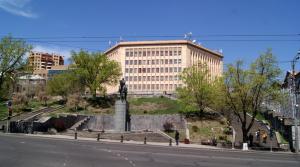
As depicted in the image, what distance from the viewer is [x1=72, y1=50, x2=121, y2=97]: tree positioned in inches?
3009

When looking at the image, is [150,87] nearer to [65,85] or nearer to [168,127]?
[65,85]

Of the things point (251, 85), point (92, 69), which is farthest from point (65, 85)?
point (251, 85)

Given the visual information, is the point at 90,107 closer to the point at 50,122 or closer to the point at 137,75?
the point at 50,122

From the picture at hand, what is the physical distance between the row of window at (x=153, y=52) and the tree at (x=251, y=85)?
93.7 m

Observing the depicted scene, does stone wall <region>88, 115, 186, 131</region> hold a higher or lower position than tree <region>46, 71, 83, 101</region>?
lower

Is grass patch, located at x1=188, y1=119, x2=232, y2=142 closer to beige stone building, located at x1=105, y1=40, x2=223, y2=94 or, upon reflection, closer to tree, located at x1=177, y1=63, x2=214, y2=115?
tree, located at x1=177, y1=63, x2=214, y2=115

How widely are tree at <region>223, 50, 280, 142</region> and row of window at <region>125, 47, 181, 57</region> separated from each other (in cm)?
9371

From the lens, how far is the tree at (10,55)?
Result: 213ft

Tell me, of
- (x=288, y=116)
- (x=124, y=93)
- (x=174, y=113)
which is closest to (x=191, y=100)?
(x=174, y=113)

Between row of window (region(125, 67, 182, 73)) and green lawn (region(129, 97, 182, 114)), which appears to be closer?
green lawn (region(129, 97, 182, 114))

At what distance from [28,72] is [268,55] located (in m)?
40.8

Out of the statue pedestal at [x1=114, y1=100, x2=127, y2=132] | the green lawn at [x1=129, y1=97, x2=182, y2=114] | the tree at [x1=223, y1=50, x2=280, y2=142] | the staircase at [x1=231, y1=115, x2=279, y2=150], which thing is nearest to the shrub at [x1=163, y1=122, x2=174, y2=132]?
the green lawn at [x1=129, y1=97, x2=182, y2=114]

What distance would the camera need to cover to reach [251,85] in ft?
144

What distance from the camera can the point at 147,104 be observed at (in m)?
74.5
